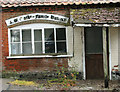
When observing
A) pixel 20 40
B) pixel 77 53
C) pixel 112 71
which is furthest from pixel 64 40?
pixel 112 71

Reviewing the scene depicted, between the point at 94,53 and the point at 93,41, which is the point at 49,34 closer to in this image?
the point at 93,41

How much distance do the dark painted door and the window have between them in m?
1.11

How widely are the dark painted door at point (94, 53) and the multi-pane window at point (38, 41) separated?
1.12m

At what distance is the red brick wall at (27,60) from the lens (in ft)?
29.9

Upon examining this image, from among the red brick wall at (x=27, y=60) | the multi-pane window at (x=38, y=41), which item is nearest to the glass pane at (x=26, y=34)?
the multi-pane window at (x=38, y=41)

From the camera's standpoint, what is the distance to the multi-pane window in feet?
30.1

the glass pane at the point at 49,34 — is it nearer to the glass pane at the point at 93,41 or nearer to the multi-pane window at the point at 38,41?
the multi-pane window at the point at 38,41

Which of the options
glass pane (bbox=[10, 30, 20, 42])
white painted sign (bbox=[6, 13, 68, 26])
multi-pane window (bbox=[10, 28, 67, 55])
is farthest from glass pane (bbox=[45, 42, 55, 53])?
glass pane (bbox=[10, 30, 20, 42])

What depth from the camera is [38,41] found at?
9.25 meters

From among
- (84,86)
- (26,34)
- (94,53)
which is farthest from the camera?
(26,34)

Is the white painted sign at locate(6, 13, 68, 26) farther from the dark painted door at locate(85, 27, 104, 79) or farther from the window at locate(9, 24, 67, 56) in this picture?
the dark painted door at locate(85, 27, 104, 79)

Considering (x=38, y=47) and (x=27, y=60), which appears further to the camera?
(x=38, y=47)

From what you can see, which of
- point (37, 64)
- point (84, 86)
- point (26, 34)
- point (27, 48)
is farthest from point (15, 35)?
point (84, 86)

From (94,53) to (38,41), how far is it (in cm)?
278
